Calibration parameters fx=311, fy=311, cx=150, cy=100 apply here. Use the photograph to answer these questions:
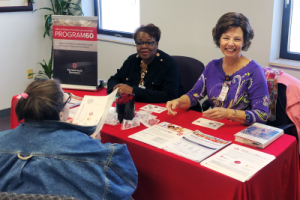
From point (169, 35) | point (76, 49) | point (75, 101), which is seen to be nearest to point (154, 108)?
point (75, 101)

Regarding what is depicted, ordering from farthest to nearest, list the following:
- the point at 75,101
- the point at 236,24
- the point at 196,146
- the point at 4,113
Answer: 1. the point at 4,113
2. the point at 75,101
3. the point at 236,24
4. the point at 196,146

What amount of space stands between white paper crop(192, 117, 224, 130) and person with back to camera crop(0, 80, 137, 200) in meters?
0.67

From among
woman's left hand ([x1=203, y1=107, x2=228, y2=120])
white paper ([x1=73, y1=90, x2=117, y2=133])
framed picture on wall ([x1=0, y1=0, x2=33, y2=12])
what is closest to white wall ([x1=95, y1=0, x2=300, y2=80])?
woman's left hand ([x1=203, y1=107, x2=228, y2=120])

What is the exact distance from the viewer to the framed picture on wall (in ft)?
12.8

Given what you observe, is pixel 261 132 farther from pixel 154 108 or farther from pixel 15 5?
pixel 15 5

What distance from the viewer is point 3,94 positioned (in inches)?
165

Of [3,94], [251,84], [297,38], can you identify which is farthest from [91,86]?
[3,94]

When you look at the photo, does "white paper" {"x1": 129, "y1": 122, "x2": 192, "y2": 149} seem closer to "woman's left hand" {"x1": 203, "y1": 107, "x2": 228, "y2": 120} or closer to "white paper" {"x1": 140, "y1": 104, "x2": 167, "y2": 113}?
"woman's left hand" {"x1": 203, "y1": 107, "x2": 228, "y2": 120}

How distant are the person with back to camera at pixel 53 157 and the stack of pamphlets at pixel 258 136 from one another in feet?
2.07

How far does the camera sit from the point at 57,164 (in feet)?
3.69

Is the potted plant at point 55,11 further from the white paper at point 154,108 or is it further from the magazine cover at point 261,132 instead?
the magazine cover at point 261,132

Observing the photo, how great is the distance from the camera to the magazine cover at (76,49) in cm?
245

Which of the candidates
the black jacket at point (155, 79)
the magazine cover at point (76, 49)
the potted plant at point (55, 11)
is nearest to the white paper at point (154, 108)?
the black jacket at point (155, 79)

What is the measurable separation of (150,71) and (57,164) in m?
1.45
